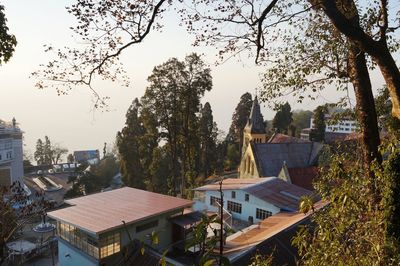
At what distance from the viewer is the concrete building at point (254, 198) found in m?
20.1

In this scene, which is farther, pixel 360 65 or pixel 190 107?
pixel 190 107

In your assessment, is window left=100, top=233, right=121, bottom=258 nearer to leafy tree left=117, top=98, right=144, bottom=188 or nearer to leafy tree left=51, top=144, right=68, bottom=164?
leafy tree left=117, top=98, right=144, bottom=188

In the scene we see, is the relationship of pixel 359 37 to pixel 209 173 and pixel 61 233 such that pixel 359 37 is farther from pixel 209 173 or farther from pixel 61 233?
pixel 209 173

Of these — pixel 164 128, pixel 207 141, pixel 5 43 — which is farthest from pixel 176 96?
pixel 5 43

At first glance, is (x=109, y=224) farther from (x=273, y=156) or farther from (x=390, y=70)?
(x=273, y=156)

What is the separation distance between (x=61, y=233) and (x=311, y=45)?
47.0 feet

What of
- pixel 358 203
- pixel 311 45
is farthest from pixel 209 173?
pixel 358 203

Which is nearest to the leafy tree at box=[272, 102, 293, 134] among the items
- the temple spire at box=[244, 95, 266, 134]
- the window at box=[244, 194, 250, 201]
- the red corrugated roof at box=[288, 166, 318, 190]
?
the temple spire at box=[244, 95, 266, 134]

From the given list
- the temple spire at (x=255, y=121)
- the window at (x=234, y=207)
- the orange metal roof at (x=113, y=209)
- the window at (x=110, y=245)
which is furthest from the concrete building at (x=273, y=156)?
the window at (x=110, y=245)

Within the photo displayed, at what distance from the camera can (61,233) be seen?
54.1 feet

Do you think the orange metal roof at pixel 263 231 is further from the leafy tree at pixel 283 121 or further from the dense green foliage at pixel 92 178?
the leafy tree at pixel 283 121

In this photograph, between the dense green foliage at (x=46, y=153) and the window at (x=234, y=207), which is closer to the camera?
the window at (x=234, y=207)

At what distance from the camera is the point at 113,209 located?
16062 millimetres

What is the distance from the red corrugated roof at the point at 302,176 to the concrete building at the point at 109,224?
1138 centimetres
